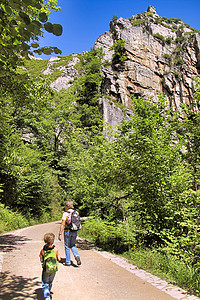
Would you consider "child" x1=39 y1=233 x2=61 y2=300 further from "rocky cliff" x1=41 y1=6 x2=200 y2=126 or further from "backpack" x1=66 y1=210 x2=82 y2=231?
"rocky cliff" x1=41 y1=6 x2=200 y2=126

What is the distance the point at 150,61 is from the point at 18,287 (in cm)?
4718

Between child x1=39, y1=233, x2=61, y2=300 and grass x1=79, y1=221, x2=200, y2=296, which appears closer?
child x1=39, y1=233, x2=61, y2=300

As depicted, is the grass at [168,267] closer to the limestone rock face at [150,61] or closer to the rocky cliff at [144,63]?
the rocky cliff at [144,63]

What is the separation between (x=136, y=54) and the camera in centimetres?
4344

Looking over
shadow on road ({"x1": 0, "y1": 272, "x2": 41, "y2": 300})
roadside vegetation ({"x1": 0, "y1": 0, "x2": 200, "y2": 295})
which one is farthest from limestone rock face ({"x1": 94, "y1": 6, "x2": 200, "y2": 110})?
→ shadow on road ({"x1": 0, "y1": 272, "x2": 41, "y2": 300})

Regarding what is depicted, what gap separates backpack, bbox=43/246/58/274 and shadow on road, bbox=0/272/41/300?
49 centimetres

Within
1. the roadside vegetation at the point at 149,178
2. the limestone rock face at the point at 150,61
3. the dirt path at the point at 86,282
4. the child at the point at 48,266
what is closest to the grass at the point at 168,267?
the roadside vegetation at the point at 149,178

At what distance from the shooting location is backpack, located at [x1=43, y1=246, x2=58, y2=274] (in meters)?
3.46

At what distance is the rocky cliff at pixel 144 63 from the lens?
39.2 metres

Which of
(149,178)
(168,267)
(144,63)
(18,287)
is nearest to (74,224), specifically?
(18,287)

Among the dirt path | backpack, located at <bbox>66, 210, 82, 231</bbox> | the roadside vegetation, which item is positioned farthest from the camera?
backpack, located at <bbox>66, 210, 82, 231</bbox>

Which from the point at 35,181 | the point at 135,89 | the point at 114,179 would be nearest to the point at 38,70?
the point at 135,89

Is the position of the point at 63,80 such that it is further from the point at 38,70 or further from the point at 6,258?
the point at 6,258

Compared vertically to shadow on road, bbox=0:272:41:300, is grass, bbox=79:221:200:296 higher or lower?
lower
